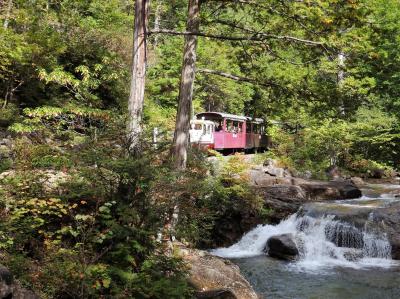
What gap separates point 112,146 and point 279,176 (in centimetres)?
1469

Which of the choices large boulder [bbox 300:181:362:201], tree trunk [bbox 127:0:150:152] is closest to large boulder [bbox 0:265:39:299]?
tree trunk [bbox 127:0:150:152]

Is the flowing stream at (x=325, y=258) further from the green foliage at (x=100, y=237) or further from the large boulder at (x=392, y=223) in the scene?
the green foliage at (x=100, y=237)

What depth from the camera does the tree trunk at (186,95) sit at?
852 cm

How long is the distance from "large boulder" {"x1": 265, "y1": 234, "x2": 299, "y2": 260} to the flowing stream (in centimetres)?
24

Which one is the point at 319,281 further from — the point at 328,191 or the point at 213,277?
the point at 328,191

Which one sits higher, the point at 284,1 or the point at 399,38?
the point at 399,38

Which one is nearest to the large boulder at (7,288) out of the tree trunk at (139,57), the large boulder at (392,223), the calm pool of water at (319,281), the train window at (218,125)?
the tree trunk at (139,57)

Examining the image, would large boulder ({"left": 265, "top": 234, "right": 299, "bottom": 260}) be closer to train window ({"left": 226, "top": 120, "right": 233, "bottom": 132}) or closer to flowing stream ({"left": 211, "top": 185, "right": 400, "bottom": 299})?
flowing stream ({"left": 211, "top": 185, "right": 400, "bottom": 299})

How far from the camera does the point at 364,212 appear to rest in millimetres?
14039

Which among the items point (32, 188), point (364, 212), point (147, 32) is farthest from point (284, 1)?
point (364, 212)

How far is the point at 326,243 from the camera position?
43.7ft

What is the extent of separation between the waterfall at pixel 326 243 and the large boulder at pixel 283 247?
0.29 meters

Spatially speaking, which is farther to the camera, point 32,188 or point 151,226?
point 32,188

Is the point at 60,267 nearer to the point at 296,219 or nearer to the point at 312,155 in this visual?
the point at 296,219
